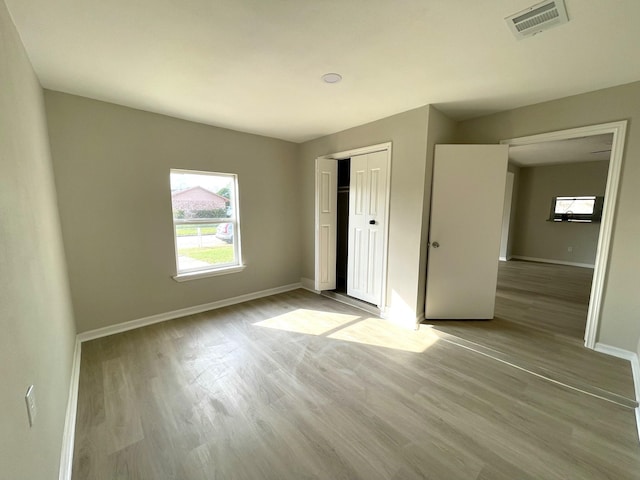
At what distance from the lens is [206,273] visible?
341 centimetres

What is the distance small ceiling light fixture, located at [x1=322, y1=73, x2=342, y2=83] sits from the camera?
2.05 m

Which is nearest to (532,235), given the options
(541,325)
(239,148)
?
(541,325)

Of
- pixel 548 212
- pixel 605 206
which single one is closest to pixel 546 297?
pixel 605 206

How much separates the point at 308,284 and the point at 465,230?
2.55m

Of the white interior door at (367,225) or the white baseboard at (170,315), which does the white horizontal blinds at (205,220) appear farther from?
the white interior door at (367,225)

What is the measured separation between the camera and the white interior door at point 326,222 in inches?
151

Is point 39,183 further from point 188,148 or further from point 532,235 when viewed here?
point 532,235

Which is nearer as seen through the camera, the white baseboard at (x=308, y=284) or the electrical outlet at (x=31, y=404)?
the electrical outlet at (x=31, y=404)

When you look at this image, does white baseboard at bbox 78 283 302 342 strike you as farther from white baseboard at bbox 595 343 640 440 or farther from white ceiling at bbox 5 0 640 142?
white baseboard at bbox 595 343 640 440

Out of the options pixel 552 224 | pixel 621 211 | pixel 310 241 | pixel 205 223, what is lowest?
pixel 310 241

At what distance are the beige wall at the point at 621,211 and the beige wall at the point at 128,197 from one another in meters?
3.63

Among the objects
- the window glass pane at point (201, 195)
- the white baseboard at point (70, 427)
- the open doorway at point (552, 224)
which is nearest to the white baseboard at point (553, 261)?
the open doorway at point (552, 224)

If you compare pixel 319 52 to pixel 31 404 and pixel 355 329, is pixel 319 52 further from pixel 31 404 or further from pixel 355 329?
pixel 355 329

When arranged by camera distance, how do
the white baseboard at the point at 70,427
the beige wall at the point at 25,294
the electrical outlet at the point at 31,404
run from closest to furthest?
the beige wall at the point at 25,294
the electrical outlet at the point at 31,404
the white baseboard at the point at 70,427
